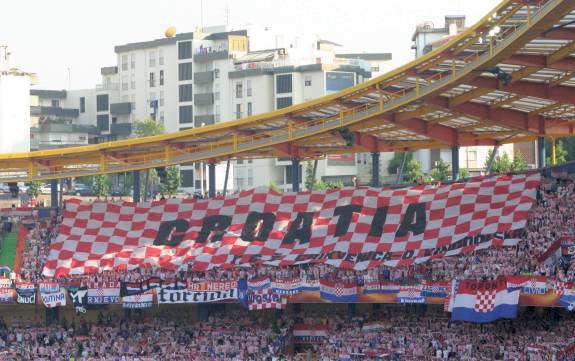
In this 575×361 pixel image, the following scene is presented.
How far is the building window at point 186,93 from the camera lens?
8600cm

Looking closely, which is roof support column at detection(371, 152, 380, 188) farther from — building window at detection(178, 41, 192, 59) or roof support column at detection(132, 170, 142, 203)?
building window at detection(178, 41, 192, 59)

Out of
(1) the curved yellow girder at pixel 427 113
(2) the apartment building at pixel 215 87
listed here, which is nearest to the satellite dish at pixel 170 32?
(2) the apartment building at pixel 215 87

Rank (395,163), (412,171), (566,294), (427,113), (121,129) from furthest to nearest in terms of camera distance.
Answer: (121,129) → (395,163) → (412,171) → (427,113) → (566,294)

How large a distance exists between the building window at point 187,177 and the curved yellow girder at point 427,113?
3204 centimetres

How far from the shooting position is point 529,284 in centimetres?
3341

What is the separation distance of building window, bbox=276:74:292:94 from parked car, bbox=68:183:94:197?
1374 centimetres

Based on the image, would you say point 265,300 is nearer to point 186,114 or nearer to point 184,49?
point 186,114

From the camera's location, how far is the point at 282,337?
128 ft

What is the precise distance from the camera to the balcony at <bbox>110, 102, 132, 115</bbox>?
9038 cm

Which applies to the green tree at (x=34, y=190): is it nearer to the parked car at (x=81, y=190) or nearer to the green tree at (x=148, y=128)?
the parked car at (x=81, y=190)

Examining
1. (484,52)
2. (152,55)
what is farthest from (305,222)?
(152,55)

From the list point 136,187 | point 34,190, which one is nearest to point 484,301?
point 136,187

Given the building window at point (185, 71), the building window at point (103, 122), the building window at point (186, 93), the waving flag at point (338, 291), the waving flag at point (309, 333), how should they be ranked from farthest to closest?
the building window at point (103, 122)
the building window at point (186, 93)
the building window at point (185, 71)
the waving flag at point (309, 333)
the waving flag at point (338, 291)

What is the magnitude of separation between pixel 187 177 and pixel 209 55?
8.33 metres
